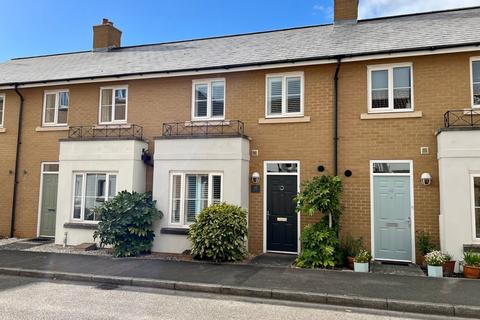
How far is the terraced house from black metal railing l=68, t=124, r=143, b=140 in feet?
0.20

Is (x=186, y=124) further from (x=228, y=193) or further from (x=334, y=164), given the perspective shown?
(x=334, y=164)

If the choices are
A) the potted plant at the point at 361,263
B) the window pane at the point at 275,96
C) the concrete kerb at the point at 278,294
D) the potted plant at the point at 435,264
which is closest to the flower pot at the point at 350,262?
the potted plant at the point at 361,263

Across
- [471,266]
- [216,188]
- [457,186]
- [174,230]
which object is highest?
[457,186]

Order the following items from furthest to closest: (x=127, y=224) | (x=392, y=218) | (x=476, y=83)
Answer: (x=127, y=224)
(x=392, y=218)
(x=476, y=83)

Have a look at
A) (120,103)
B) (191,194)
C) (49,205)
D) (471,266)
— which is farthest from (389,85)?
(49,205)

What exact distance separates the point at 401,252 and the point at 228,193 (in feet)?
15.5

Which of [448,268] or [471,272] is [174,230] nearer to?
[448,268]

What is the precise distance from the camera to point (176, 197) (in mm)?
10906

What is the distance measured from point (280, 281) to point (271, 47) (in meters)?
7.62

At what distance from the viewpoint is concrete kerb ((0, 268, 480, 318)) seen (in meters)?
5.94

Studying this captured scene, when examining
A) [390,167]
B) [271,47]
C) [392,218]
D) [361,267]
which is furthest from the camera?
[271,47]

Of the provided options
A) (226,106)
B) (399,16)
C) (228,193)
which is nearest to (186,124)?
(226,106)

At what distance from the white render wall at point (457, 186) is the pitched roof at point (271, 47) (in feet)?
7.89

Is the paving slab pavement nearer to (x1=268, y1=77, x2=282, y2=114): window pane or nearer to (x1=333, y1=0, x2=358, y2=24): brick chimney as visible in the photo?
(x1=268, y1=77, x2=282, y2=114): window pane
